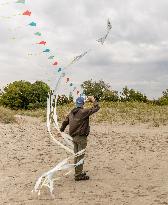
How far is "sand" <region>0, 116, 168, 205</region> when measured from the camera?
10.2m

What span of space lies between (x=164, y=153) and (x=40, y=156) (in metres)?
4.15

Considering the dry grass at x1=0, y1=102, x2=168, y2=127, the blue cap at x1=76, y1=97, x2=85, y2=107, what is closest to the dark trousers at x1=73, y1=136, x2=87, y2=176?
the blue cap at x1=76, y1=97, x2=85, y2=107

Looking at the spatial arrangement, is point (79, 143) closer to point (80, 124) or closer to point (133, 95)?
point (80, 124)

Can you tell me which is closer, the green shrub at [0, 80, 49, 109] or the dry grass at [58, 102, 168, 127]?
the dry grass at [58, 102, 168, 127]

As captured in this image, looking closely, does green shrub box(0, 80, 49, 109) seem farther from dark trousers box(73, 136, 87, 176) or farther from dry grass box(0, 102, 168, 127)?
dark trousers box(73, 136, 87, 176)

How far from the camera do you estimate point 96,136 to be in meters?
20.8

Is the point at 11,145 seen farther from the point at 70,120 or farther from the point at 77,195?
the point at 77,195

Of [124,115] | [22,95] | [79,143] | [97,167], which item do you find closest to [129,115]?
[124,115]

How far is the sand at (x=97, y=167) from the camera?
10172 millimetres

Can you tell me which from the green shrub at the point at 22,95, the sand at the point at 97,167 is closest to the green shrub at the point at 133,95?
the green shrub at the point at 22,95

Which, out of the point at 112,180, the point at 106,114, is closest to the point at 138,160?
the point at 112,180

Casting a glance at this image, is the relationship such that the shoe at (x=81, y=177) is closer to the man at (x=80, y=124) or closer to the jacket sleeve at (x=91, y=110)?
the man at (x=80, y=124)

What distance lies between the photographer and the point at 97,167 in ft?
44.8

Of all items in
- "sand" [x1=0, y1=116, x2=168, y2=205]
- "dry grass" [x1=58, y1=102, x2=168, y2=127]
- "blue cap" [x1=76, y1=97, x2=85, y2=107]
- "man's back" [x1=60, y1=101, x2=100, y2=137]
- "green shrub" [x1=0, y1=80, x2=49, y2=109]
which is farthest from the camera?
"green shrub" [x1=0, y1=80, x2=49, y2=109]
